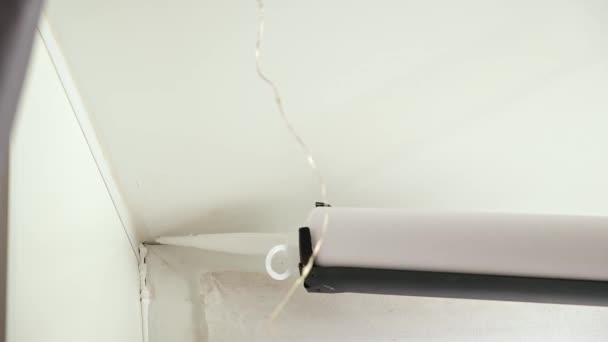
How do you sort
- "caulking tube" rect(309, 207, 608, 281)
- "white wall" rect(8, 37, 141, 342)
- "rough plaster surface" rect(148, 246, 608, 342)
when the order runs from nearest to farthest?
"white wall" rect(8, 37, 141, 342) < "caulking tube" rect(309, 207, 608, 281) < "rough plaster surface" rect(148, 246, 608, 342)

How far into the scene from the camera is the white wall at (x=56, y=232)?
1.86 ft

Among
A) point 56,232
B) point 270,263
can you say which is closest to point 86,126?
point 56,232

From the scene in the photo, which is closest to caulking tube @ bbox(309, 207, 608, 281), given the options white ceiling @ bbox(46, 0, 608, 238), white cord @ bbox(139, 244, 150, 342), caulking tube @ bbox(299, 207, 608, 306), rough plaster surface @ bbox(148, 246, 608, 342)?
caulking tube @ bbox(299, 207, 608, 306)

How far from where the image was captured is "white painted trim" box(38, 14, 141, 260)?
0.70 meters

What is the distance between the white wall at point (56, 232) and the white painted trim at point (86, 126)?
1 centimetres

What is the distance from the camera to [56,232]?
2.19 feet

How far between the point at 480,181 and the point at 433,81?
0.23 meters

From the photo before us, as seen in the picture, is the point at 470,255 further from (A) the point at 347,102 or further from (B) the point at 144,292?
(B) the point at 144,292

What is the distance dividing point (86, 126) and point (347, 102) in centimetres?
36

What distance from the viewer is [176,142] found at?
34.5 inches

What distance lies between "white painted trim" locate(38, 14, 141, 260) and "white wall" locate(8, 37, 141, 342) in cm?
1

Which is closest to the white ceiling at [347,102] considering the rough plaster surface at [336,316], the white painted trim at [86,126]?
the white painted trim at [86,126]

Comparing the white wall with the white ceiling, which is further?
the white ceiling

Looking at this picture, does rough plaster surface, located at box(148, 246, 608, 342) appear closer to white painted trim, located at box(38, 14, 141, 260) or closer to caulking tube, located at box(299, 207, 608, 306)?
white painted trim, located at box(38, 14, 141, 260)
